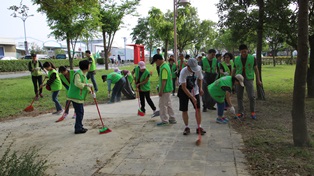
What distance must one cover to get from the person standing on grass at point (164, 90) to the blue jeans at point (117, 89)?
11.6ft

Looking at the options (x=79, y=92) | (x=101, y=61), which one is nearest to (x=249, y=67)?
(x=79, y=92)

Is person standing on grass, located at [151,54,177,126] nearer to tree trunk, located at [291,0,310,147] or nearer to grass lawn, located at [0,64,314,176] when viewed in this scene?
grass lawn, located at [0,64,314,176]

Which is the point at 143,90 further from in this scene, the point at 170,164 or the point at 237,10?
the point at 237,10

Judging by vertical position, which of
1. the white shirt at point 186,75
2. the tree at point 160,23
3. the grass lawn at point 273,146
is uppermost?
the tree at point 160,23

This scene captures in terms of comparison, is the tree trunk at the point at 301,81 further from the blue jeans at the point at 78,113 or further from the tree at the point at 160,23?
the tree at the point at 160,23

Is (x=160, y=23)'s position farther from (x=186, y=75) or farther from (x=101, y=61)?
(x=101, y=61)

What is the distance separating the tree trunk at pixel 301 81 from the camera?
443 centimetres

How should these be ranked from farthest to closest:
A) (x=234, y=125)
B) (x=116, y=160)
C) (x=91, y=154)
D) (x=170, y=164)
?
1. (x=234, y=125)
2. (x=91, y=154)
3. (x=116, y=160)
4. (x=170, y=164)

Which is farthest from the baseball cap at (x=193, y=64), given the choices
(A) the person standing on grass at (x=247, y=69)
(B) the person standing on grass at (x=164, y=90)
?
(A) the person standing on grass at (x=247, y=69)

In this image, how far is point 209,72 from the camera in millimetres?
8070

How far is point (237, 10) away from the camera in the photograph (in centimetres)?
922

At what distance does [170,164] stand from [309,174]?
5.99 feet

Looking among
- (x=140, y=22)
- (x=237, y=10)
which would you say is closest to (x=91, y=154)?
(x=237, y=10)

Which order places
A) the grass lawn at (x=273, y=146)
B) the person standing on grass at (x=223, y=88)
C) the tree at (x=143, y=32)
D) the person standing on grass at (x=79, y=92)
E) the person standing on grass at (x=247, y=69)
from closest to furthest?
the grass lawn at (x=273, y=146) < the person standing on grass at (x=79, y=92) < the person standing on grass at (x=223, y=88) < the person standing on grass at (x=247, y=69) < the tree at (x=143, y=32)
